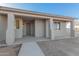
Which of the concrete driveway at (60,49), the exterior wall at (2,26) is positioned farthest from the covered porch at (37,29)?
the concrete driveway at (60,49)

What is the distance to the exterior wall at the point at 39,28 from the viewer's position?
43.7 ft

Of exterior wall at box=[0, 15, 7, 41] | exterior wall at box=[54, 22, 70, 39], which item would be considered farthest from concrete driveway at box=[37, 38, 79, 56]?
exterior wall at box=[54, 22, 70, 39]

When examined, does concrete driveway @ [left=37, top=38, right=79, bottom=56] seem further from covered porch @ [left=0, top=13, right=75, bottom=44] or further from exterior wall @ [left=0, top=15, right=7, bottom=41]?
exterior wall @ [left=0, top=15, right=7, bottom=41]

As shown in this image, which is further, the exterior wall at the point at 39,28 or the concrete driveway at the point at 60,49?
the exterior wall at the point at 39,28

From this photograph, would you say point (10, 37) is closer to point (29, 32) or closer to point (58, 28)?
point (58, 28)

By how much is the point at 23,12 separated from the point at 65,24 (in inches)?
335

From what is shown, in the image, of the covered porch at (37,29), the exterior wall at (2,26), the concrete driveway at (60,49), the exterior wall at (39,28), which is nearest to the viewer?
the concrete driveway at (60,49)

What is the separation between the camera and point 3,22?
32.9 feet

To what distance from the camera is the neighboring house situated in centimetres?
858

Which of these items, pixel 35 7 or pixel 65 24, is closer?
pixel 35 7

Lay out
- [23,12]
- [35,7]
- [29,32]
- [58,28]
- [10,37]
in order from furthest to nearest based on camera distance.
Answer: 1. [29,32]
2. [58,28]
3. [35,7]
4. [23,12]
5. [10,37]

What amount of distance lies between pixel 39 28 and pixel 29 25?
5.14 metres

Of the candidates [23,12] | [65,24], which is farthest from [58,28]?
[23,12]

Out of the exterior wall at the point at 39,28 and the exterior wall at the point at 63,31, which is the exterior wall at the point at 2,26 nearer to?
the exterior wall at the point at 39,28
